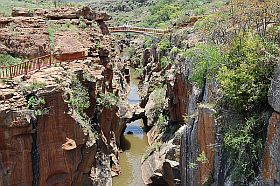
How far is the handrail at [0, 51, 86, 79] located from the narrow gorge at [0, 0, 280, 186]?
0.07 metres

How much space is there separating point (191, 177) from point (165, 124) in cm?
1295

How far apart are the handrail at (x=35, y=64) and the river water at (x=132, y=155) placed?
961 cm

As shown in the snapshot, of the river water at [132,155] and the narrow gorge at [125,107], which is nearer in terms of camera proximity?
the narrow gorge at [125,107]

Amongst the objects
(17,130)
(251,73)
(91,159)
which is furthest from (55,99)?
(251,73)

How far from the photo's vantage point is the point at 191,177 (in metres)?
20.8

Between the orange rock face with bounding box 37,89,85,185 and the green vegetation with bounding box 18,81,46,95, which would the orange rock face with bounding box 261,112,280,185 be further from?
the green vegetation with bounding box 18,81,46,95

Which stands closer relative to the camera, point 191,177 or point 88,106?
point 191,177

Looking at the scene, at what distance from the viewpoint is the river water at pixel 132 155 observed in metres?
30.4

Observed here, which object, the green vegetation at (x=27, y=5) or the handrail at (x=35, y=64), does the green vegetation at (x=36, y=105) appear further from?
the green vegetation at (x=27, y=5)

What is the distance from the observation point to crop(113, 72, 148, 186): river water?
30.4 metres

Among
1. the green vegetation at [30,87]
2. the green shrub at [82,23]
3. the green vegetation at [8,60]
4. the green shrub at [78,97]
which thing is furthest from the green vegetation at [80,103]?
the green shrub at [82,23]

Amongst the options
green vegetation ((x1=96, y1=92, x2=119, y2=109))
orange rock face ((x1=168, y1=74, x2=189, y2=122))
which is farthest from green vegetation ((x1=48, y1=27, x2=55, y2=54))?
orange rock face ((x1=168, y1=74, x2=189, y2=122))

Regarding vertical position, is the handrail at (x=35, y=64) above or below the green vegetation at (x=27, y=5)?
below

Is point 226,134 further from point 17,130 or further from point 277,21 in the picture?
point 17,130
